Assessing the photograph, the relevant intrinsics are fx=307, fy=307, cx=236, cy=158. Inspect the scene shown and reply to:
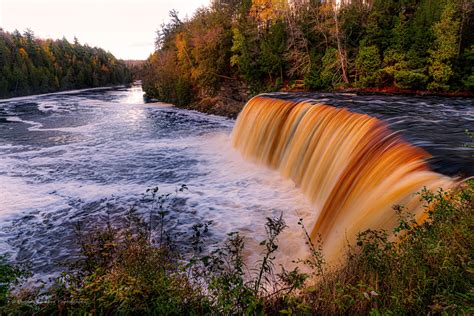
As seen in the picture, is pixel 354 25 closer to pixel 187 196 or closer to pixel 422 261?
pixel 187 196

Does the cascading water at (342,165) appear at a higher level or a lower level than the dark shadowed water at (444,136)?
lower

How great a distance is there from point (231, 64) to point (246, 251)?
3013cm

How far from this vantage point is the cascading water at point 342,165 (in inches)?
183

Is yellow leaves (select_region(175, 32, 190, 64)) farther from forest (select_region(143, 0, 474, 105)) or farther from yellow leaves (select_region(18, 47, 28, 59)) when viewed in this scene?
yellow leaves (select_region(18, 47, 28, 59))

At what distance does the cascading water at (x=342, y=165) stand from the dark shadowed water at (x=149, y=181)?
45 centimetres

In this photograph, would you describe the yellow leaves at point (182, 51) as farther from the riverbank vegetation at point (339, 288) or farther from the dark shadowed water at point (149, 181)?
the riverbank vegetation at point (339, 288)

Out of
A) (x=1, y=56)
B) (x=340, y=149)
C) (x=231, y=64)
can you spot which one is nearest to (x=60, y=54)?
(x=1, y=56)

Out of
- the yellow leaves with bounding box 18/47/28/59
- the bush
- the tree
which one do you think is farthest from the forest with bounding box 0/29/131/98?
the tree

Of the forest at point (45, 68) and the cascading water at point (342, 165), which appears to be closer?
the cascading water at point (342, 165)

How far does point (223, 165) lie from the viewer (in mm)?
12617

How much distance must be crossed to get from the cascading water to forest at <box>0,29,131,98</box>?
67.0m

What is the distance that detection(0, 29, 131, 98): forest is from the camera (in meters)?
64.2

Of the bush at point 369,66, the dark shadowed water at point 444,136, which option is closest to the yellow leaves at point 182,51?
the bush at point 369,66

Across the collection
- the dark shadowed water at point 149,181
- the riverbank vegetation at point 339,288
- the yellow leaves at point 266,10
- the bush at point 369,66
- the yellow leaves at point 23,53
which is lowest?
the dark shadowed water at point 149,181
